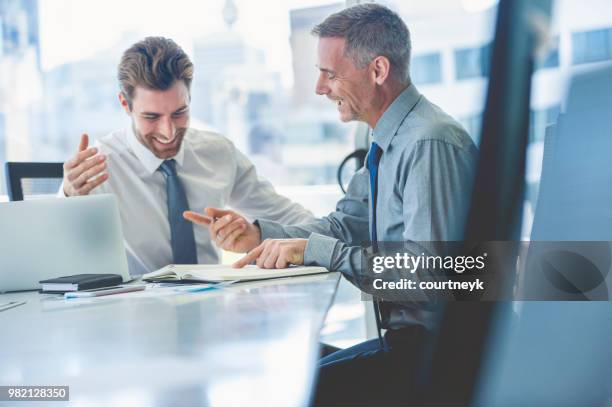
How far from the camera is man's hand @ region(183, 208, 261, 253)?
192 centimetres

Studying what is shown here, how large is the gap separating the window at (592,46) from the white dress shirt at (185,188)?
1.31 m

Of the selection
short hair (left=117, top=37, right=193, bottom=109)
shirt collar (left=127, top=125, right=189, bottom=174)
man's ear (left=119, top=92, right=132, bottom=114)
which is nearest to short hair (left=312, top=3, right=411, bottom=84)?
short hair (left=117, top=37, right=193, bottom=109)

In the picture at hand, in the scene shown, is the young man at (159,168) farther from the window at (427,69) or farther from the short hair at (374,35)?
the window at (427,69)

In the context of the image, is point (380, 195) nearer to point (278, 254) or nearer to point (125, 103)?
point (278, 254)

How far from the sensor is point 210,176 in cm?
254

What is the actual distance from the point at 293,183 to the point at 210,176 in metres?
1.01

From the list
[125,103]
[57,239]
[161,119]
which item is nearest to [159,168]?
[161,119]

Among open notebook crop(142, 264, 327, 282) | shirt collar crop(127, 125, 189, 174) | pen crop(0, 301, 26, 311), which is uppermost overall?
shirt collar crop(127, 125, 189, 174)

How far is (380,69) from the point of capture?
1.92 meters

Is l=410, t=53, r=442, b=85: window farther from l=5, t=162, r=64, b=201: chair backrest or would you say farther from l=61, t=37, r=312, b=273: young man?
l=5, t=162, r=64, b=201: chair backrest

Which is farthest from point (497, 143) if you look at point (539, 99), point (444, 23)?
point (444, 23)

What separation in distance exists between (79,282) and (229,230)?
53cm

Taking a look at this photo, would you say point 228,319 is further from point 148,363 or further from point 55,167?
point 55,167

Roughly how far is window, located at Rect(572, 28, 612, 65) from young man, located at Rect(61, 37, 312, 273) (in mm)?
1493
